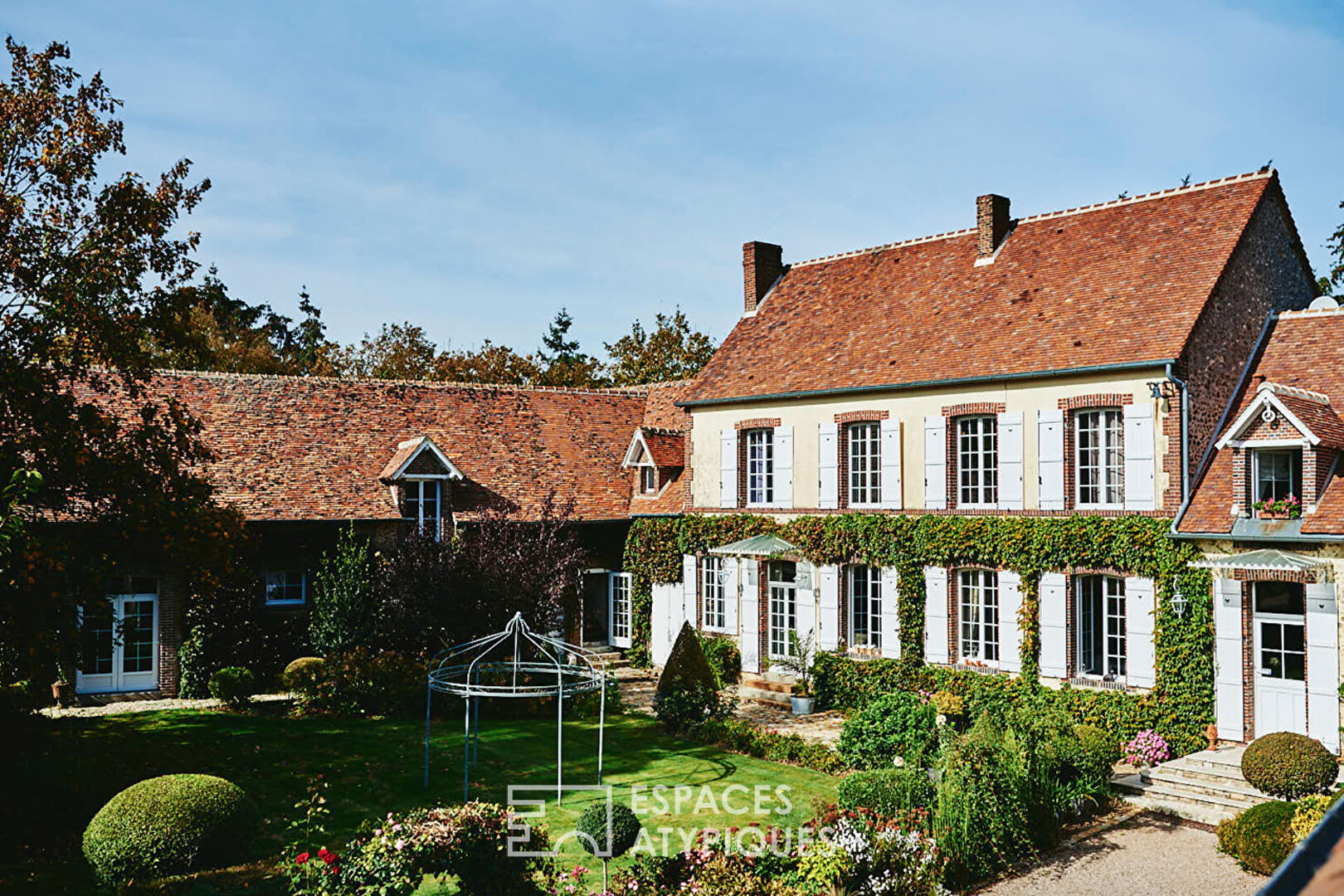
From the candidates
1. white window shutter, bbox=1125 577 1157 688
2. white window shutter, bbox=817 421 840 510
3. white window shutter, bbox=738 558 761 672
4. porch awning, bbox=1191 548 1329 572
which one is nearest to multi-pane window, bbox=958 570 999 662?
white window shutter, bbox=1125 577 1157 688

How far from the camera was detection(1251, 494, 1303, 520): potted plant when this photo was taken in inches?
A: 635

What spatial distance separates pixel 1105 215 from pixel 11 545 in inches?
810

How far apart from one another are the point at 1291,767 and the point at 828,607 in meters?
9.97

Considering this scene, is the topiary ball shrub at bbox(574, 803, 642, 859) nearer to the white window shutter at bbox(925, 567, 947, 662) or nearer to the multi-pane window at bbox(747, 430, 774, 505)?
the white window shutter at bbox(925, 567, 947, 662)

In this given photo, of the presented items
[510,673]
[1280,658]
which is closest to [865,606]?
[510,673]

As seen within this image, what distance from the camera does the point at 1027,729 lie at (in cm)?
1454

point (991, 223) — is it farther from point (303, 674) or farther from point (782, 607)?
point (303, 674)

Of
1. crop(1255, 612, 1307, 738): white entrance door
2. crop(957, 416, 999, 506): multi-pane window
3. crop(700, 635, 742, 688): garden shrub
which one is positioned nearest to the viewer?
crop(1255, 612, 1307, 738): white entrance door

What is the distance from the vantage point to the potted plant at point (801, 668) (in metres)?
21.3

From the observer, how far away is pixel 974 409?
65.3 ft

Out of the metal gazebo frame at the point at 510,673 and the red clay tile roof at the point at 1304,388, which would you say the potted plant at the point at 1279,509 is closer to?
the red clay tile roof at the point at 1304,388

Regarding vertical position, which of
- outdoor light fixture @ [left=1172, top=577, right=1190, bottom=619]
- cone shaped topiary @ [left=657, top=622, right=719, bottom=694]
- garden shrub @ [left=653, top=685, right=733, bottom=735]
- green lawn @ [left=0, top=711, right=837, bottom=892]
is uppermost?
outdoor light fixture @ [left=1172, top=577, right=1190, bottom=619]

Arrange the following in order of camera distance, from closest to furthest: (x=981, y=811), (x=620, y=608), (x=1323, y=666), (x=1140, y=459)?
(x=981, y=811) < (x=1323, y=666) < (x=1140, y=459) < (x=620, y=608)

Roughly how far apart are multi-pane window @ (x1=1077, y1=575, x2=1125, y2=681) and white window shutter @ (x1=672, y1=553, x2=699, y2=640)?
381 inches
